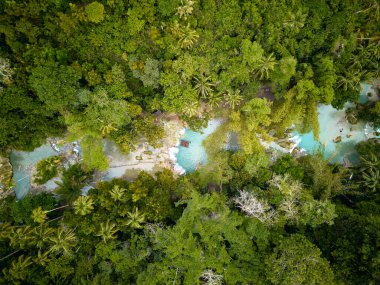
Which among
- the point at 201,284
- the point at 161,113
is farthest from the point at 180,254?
the point at 161,113

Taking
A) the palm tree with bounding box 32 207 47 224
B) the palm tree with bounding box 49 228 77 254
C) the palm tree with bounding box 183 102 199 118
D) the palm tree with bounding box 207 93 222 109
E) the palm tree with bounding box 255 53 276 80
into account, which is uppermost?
the palm tree with bounding box 255 53 276 80

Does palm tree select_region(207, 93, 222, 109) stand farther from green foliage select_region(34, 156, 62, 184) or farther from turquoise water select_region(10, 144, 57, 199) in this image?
turquoise water select_region(10, 144, 57, 199)

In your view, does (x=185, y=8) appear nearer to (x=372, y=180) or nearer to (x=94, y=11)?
(x=94, y=11)

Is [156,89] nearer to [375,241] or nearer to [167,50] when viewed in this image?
[167,50]

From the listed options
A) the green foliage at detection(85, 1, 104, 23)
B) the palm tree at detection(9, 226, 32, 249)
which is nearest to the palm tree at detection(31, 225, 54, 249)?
the palm tree at detection(9, 226, 32, 249)

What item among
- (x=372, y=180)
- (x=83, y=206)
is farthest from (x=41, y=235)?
(x=372, y=180)
